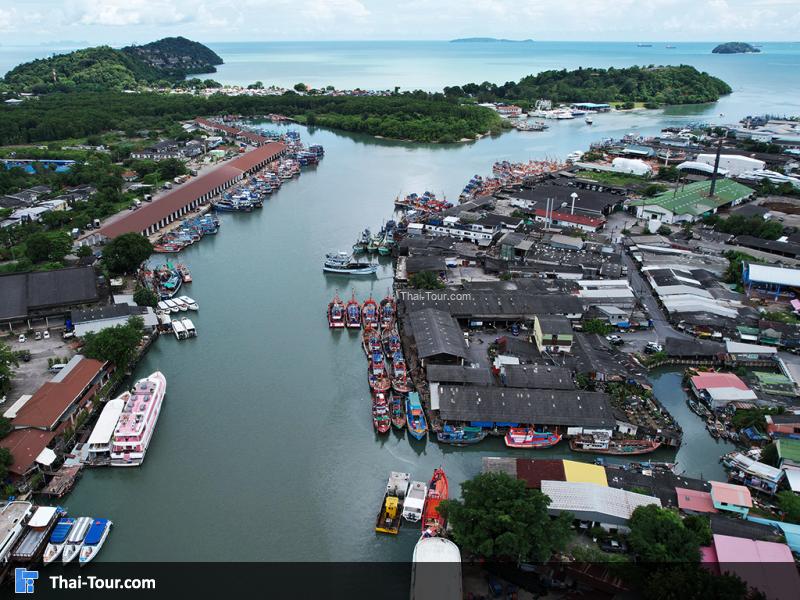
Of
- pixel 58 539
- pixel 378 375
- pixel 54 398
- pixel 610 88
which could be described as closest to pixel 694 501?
pixel 378 375

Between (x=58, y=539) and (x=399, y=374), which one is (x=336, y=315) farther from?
(x=58, y=539)

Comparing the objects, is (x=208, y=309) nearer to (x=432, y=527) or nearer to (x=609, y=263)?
(x=432, y=527)

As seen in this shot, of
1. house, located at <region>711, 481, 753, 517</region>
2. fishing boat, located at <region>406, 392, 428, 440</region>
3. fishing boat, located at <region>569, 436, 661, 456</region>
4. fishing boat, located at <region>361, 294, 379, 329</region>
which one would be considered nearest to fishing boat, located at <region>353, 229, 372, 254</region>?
fishing boat, located at <region>361, 294, 379, 329</region>

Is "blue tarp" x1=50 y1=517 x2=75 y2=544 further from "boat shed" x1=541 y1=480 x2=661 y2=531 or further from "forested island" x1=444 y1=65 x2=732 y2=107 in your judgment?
"forested island" x1=444 y1=65 x2=732 y2=107

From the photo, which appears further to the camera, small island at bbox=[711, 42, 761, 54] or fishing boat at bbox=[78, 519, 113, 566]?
small island at bbox=[711, 42, 761, 54]

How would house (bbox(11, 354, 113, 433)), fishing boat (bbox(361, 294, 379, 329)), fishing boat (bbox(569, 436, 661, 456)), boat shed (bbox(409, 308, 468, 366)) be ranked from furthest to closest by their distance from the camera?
1. fishing boat (bbox(361, 294, 379, 329))
2. boat shed (bbox(409, 308, 468, 366))
3. fishing boat (bbox(569, 436, 661, 456))
4. house (bbox(11, 354, 113, 433))

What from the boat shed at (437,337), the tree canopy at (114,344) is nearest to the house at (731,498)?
the boat shed at (437,337)
